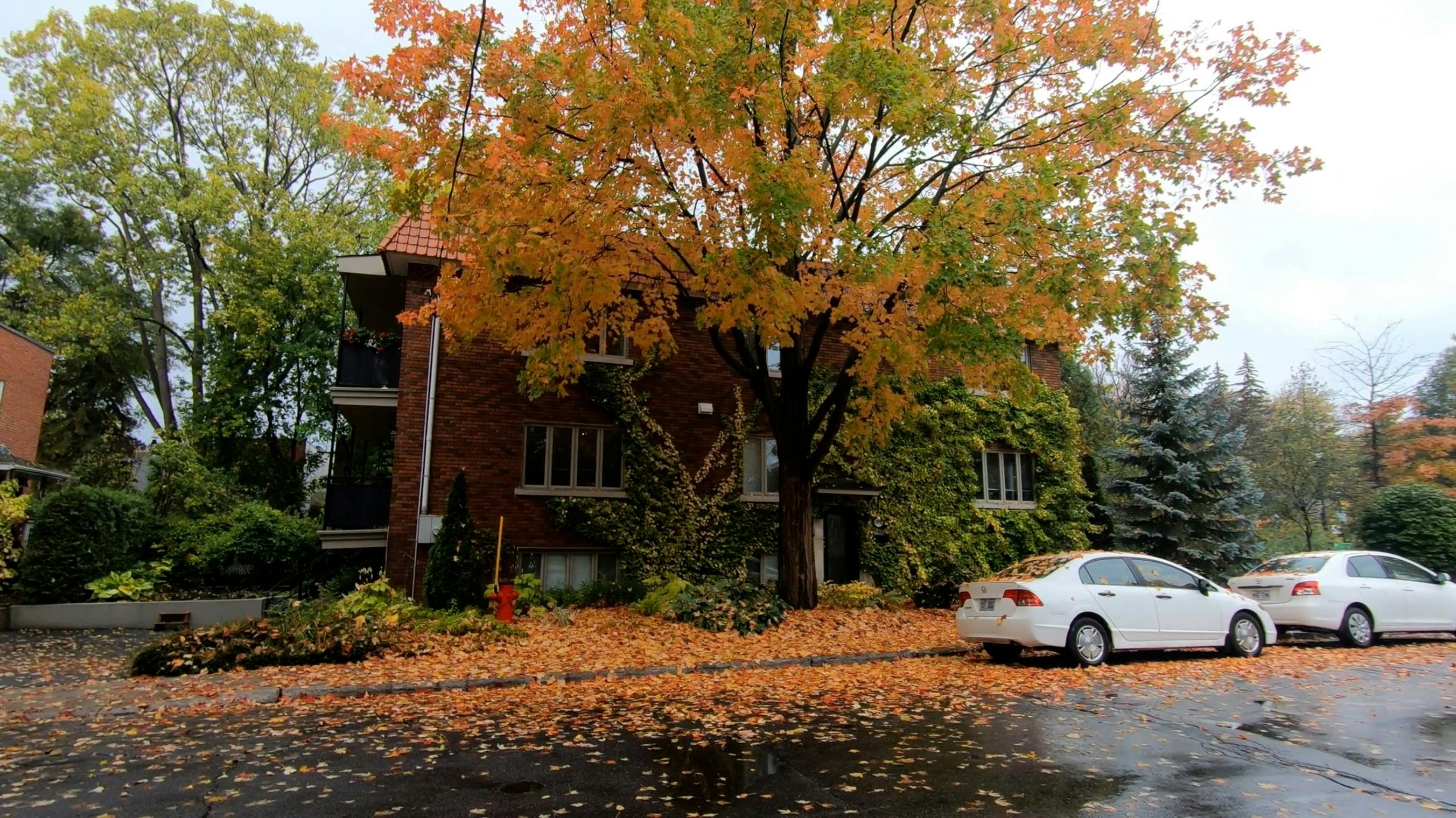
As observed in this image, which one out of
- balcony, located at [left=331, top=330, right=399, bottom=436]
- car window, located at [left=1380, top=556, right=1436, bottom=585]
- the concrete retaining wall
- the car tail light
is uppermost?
balcony, located at [left=331, top=330, right=399, bottom=436]

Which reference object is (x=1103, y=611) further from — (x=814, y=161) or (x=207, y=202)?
(x=207, y=202)

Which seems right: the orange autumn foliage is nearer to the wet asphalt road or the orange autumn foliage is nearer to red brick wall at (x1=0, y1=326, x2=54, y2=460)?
the wet asphalt road

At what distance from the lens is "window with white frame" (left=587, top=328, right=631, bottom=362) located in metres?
16.5

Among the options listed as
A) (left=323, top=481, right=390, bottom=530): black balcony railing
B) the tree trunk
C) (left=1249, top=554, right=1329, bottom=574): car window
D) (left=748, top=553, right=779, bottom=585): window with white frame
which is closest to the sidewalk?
the tree trunk

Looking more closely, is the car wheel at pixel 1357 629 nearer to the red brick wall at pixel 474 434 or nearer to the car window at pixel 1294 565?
the car window at pixel 1294 565

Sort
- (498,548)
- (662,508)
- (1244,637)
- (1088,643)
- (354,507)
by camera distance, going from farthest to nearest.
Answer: (662,508) → (354,507) → (498,548) → (1244,637) → (1088,643)

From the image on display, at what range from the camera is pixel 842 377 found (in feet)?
43.9

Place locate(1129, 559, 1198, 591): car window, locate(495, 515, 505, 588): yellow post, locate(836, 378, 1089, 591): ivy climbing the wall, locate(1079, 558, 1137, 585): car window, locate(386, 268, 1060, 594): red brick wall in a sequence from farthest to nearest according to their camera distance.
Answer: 1. locate(836, 378, 1089, 591): ivy climbing the wall
2. locate(386, 268, 1060, 594): red brick wall
3. locate(495, 515, 505, 588): yellow post
4. locate(1129, 559, 1198, 591): car window
5. locate(1079, 558, 1137, 585): car window

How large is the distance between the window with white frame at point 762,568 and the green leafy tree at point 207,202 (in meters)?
17.6

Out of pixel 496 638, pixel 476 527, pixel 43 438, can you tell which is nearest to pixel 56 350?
pixel 43 438

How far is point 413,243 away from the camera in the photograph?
15867 millimetres

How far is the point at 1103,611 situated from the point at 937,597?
233 inches

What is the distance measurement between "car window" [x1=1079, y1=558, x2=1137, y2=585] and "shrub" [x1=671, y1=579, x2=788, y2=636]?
4454mm

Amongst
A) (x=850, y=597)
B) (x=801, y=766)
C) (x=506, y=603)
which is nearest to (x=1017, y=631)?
(x=801, y=766)
